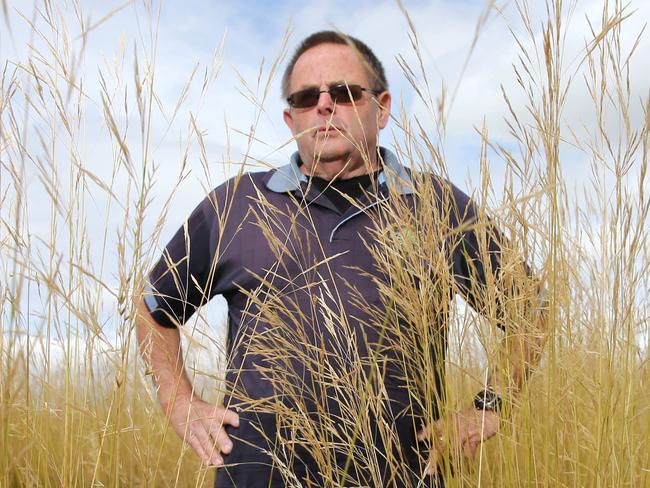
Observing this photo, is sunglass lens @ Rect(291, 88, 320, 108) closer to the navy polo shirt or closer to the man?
the man

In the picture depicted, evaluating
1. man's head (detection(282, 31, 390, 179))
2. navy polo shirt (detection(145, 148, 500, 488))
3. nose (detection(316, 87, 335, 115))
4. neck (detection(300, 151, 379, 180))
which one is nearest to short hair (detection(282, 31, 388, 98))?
man's head (detection(282, 31, 390, 179))

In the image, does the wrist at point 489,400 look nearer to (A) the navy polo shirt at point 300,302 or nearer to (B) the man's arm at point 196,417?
(A) the navy polo shirt at point 300,302

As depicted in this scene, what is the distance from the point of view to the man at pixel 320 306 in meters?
1.64

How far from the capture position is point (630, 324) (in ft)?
5.24

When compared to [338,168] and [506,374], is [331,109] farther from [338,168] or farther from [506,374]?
[506,374]

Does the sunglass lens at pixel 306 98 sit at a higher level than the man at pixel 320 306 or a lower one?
higher

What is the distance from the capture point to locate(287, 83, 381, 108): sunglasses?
2.68 meters

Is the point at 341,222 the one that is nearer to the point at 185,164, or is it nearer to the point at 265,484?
the point at 265,484

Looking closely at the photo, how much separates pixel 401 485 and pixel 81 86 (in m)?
1.44

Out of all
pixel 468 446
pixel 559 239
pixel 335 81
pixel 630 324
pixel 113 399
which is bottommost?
pixel 468 446

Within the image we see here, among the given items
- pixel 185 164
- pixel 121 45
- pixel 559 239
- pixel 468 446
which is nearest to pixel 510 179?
pixel 559 239

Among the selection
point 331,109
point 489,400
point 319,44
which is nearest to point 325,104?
point 331,109

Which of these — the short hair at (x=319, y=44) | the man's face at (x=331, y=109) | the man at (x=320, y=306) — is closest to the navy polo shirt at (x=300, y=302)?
the man at (x=320, y=306)

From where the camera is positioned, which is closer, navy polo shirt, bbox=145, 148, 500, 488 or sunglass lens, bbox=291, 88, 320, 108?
navy polo shirt, bbox=145, 148, 500, 488
